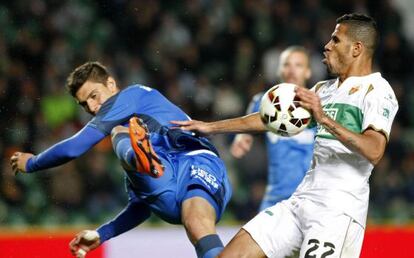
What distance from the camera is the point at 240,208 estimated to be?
9.34 m

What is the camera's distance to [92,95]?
5.66 meters

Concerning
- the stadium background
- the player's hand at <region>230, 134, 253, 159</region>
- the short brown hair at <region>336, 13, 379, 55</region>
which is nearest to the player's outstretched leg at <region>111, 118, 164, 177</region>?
the short brown hair at <region>336, 13, 379, 55</region>

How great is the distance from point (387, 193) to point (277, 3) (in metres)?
3.07

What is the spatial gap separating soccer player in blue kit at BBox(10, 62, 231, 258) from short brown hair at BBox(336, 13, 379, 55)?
117cm

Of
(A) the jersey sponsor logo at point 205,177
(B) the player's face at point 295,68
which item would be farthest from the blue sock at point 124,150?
(B) the player's face at point 295,68

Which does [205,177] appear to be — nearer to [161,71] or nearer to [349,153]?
[349,153]

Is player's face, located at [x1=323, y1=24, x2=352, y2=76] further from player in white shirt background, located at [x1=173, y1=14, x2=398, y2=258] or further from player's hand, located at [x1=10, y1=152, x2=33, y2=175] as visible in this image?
player's hand, located at [x1=10, y1=152, x2=33, y2=175]

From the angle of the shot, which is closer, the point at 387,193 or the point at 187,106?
the point at 387,193

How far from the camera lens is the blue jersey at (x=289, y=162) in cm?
725

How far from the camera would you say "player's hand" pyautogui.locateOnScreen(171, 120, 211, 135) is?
5188mm

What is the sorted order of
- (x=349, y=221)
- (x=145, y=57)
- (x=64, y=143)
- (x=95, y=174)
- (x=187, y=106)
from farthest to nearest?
1. (x=145, y=57)
2. (x=187, y=106)
3. (x=95, y=174)
4. (x=64, y=143)
5. (x=349, y=221)

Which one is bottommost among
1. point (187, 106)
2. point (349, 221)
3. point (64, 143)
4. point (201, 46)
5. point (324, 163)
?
point (349, 221)

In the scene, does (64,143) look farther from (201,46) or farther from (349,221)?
(201,46)

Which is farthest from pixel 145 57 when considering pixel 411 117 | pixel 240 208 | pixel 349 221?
pixel 349 221
